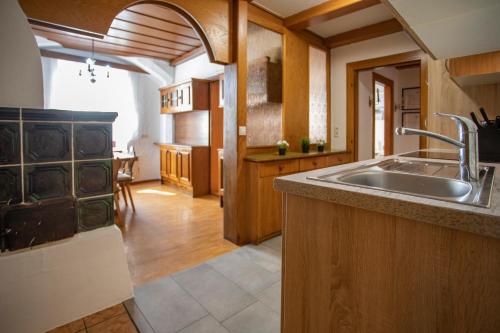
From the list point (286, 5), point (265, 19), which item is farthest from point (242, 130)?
point (286, 5)

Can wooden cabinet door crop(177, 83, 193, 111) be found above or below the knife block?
above

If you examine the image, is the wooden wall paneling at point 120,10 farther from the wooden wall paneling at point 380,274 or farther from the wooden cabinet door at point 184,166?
the wooden cabinet door at point 184,166

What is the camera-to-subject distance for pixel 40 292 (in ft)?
4.83

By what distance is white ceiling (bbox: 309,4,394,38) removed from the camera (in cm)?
318

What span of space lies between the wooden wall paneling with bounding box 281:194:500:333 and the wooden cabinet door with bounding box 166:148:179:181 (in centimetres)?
458

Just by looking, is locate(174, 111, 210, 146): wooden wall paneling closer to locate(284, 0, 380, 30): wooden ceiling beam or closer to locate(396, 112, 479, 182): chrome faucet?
locate(284, 0, 380, 30): wooden ceiling beam

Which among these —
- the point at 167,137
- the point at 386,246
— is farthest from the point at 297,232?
the point at 167,137

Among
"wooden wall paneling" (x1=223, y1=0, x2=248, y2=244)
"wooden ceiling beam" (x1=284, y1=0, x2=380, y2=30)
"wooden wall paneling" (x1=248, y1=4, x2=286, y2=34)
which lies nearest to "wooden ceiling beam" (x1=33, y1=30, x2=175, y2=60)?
"wooden wall paneling" (x1=248, y1=4, x2=286, y2=34)

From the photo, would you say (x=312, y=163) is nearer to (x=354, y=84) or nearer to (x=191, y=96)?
(x=354, y=84)

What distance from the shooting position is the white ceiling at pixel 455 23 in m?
1.18

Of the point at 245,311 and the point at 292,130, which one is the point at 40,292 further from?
the point at 292,130

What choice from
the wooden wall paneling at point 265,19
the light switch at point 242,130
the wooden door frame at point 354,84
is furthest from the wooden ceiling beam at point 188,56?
the light switch at point 242,130

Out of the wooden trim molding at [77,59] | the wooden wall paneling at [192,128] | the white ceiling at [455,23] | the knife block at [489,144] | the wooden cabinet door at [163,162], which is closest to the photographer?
the white ceiling at [455,23]

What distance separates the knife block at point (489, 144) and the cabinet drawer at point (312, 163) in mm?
1648
